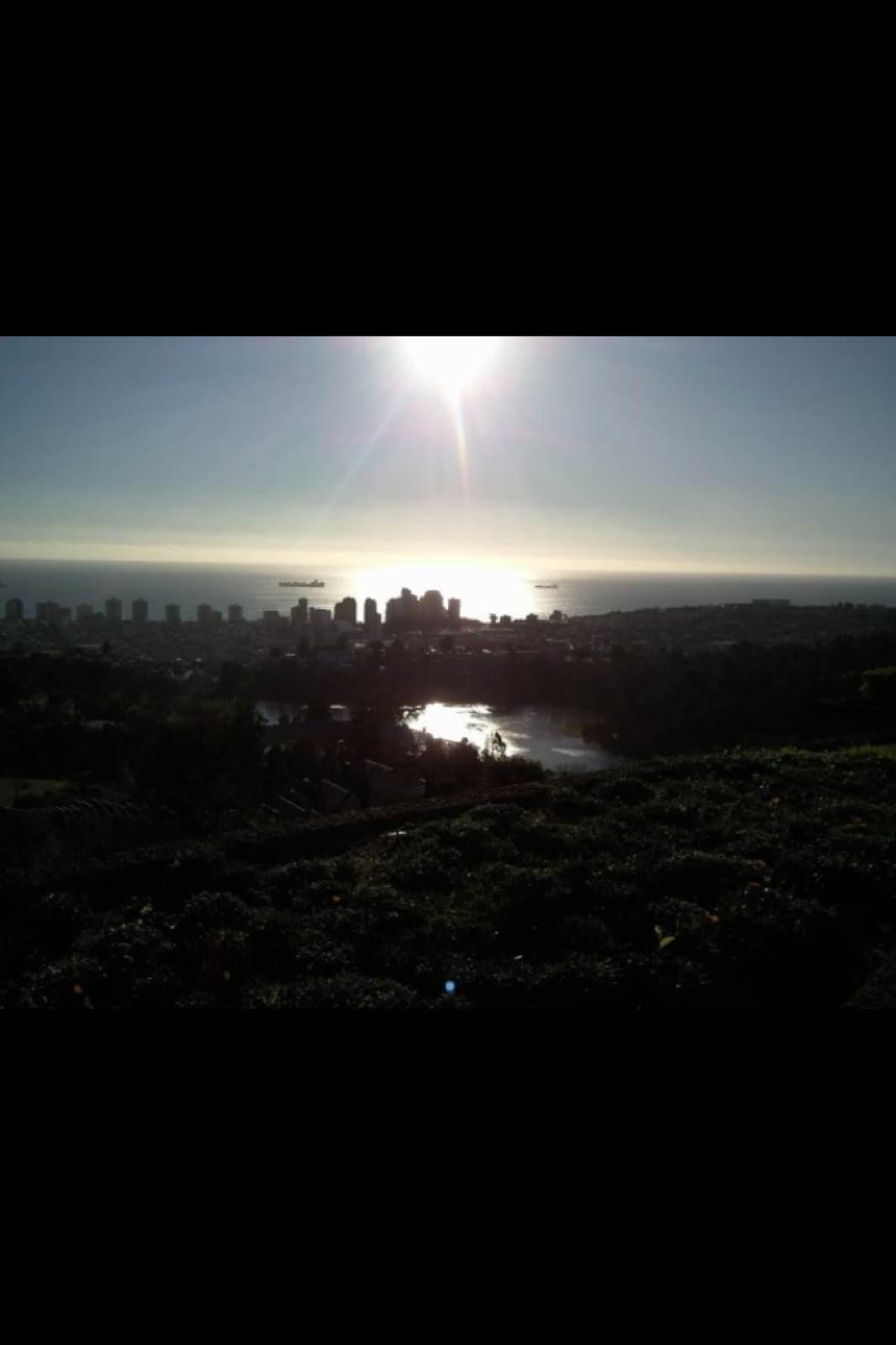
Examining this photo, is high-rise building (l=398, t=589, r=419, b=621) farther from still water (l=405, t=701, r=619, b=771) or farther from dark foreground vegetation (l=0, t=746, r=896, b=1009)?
dark foreground vegetation (l=0, t=746, r=896, b=1009)

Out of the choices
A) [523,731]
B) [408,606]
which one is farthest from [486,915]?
[408,606]

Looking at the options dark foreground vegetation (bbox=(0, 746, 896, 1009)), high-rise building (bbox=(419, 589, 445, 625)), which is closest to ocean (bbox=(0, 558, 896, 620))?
high-rise building (bbox=(419, 589, 445, 625))

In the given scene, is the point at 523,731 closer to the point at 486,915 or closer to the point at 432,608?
the point at 432,608

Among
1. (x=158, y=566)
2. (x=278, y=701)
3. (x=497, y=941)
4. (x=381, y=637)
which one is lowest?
(x=497, y=941)

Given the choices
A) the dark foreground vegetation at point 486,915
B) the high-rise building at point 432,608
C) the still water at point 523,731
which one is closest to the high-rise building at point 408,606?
the high-rise building at point 432,608

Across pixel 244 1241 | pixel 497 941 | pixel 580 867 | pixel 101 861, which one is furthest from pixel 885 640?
pixel 244 1241
